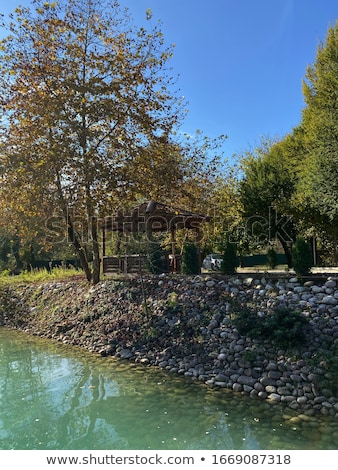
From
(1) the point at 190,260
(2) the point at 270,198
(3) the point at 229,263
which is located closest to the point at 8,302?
(1) the point at 190,260

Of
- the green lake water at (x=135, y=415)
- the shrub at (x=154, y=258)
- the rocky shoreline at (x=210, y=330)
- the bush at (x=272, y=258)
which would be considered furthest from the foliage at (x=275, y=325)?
the bush at (x=272, y=258)

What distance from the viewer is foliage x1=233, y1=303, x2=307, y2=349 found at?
708 cm

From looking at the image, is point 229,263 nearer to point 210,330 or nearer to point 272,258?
point 210,330

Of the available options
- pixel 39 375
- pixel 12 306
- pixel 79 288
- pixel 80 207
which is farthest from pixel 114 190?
pixel 12 306

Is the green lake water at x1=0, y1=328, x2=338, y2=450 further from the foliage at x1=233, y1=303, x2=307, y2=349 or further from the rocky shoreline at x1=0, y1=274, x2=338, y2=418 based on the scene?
the foliage at x1=233, y1=303, x2=307, y2=349

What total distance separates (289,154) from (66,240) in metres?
9.39

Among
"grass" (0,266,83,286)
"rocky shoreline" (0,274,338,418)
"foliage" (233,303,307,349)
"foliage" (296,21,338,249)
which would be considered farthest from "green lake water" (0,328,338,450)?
"grass" (0,266,83,286)

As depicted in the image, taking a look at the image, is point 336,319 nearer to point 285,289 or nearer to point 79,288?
point 285,289

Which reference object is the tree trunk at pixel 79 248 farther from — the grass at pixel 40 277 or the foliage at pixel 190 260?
the foliage at pixel 190 260

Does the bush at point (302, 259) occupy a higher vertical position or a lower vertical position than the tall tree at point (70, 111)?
lower

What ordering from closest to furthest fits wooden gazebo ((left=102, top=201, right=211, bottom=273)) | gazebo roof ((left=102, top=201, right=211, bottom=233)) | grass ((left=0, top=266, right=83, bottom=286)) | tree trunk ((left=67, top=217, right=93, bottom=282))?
gazebo roof ((left=102, top=201, right=211, bottom=233))
wooden gazebo ((left=102, top=201, right=211, bottom=273))
tree trunk ((left=67, top=217, right=93, bottom=282))
grass ((left=0, top=266, right=83, bottom=286))

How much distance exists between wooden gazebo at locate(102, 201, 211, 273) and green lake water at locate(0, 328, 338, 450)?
5.20 meters

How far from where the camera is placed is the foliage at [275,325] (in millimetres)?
7078

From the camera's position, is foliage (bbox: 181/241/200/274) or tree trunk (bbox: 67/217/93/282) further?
tree trunk (bbox: 67/217/93/282)
